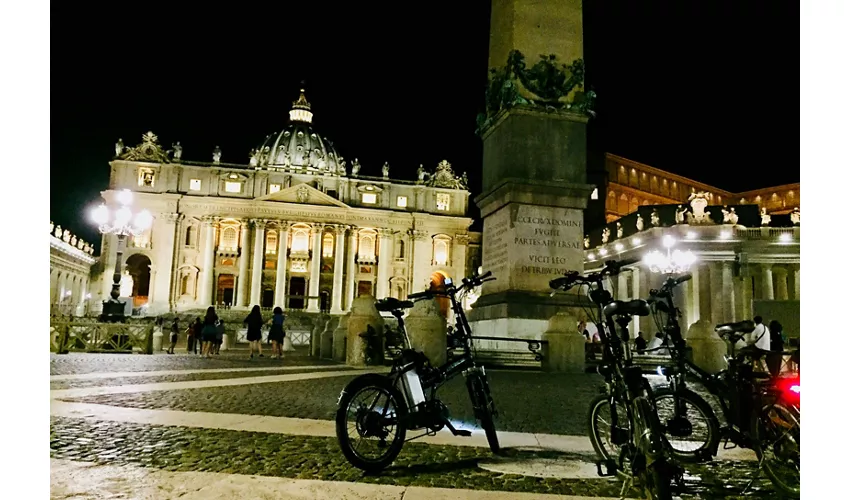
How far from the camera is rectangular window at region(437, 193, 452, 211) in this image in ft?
277

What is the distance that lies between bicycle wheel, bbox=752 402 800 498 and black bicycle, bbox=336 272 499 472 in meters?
1.72

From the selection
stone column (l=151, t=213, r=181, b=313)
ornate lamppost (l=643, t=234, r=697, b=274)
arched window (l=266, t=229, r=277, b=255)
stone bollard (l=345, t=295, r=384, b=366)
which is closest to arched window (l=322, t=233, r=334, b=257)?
arched window (l=266, t=229, r=277, b=255)

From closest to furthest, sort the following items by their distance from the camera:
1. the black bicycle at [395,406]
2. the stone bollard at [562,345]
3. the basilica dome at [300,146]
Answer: the black bicycle at [395,406] < the stone bollard at [562,345] < the basilica dome at [300,146]

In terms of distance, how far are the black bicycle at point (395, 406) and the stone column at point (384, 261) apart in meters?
75.8

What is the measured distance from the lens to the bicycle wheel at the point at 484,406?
4.48 m

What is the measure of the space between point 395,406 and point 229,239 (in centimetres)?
7795

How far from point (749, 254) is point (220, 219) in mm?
58014

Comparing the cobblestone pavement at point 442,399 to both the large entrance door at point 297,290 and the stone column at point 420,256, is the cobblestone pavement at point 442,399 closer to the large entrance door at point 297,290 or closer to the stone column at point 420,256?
the stone column at point 420,256

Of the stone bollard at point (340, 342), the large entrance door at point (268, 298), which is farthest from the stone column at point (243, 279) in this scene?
Result: the stone bollard at point (340, 342)

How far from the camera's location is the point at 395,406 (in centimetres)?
429

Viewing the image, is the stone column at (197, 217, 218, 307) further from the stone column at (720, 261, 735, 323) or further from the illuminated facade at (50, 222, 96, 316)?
the stone column at (720, 261, 735, 323)

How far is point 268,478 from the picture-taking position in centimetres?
361
